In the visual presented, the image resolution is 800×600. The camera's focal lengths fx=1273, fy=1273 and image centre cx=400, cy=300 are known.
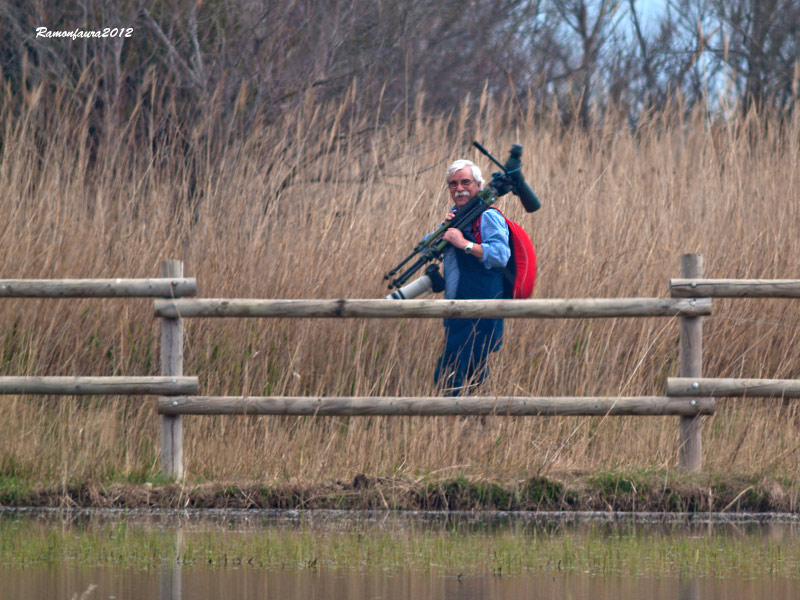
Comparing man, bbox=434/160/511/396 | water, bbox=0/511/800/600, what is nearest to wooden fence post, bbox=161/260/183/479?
water, bbox=0/511/800/600

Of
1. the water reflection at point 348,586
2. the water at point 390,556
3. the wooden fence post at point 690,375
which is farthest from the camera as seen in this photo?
the wooden fence post at point 690,375

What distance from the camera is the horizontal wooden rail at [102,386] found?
746 centimetres

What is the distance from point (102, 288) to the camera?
7.62 meters

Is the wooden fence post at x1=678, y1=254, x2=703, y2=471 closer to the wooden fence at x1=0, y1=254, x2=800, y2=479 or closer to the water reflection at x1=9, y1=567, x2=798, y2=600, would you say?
the wooden fence at x1=0, y1=254, x2=800, y2=479

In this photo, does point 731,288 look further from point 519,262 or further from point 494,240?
point 494,240

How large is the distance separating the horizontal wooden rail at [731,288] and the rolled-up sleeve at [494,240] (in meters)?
1.00

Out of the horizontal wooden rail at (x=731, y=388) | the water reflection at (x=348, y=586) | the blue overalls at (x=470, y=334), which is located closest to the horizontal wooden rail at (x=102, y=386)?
the blue overalls at (x=470, y=334)

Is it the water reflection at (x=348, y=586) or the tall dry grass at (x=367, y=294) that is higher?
the tall dry grass at (x=367, y=294)

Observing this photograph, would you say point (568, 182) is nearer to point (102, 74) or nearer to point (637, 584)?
point (102, 74)

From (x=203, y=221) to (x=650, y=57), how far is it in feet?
53.9

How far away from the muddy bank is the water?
15 cm

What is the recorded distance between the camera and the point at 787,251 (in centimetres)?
964

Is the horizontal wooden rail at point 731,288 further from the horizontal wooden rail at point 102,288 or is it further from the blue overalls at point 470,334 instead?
the horizontal wooden rail at point 102,288

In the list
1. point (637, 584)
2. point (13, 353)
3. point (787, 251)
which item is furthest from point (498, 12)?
point (637, 584)
